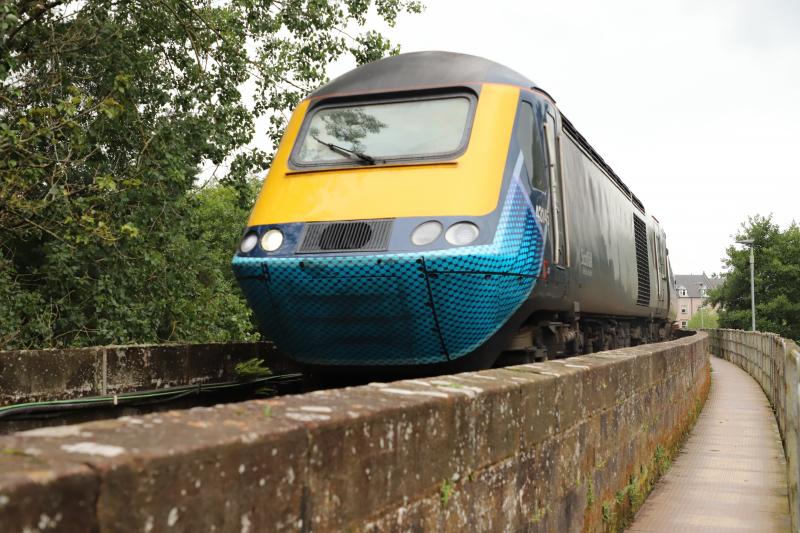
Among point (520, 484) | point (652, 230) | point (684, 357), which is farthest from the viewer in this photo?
point (652, 230)

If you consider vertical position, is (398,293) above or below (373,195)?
below

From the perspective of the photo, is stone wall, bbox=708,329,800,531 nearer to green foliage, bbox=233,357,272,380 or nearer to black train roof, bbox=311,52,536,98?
black train roof, bbox=311,52,536,98

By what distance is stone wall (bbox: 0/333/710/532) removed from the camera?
5.16 ft

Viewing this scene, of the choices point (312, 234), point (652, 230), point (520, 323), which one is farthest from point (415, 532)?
point (652, 230)

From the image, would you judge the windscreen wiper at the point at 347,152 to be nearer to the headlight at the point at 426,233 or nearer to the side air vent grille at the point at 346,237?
the side air vent grille at the point at 346,237

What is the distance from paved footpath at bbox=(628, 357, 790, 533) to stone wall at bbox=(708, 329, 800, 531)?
1.12 ft

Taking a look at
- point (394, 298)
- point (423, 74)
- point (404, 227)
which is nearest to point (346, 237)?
point (404, 227)

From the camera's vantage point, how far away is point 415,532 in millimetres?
2666

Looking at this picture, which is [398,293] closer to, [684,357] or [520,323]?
[520,323]

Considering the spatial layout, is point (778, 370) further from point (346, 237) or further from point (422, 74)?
point (346, 237)

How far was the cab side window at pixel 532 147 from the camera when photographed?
295 inches

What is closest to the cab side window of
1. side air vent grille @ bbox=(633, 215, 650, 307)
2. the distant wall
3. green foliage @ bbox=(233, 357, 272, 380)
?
green foliage @ bbox=(233, 357, 272, 380)

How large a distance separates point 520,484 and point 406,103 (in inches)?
177

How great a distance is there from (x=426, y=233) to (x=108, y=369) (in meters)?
2.81
